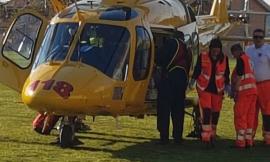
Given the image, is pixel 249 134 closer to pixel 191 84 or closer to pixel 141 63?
pixel 191 84

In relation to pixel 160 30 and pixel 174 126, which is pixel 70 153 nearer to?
pixel 174 126

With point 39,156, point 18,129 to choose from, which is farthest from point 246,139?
point 18,129

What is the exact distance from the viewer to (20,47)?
480 inches

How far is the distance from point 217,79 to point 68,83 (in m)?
2.56

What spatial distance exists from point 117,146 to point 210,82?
6.08ft

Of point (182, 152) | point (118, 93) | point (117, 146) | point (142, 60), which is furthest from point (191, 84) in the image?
point (118, 93)

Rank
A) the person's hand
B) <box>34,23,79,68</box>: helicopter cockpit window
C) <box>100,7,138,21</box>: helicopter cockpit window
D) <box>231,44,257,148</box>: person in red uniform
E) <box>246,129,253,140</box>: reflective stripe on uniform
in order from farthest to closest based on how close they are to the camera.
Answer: the person's hand < <box>246,129,253,140</box>: reflective stripe on uniform < <box>231,44,257,148</box>: person in red uniform < <box>100,7,138,21</box>: helicopter cockpit window < <box>34,23,79,68</box>: helicopter cockpit window

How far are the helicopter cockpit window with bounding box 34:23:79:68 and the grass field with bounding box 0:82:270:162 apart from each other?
1.42 m

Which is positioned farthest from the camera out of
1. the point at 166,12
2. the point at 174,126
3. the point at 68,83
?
the point at 166,12

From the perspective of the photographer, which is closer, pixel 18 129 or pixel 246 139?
pixel 246 139

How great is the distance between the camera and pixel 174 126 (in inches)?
455

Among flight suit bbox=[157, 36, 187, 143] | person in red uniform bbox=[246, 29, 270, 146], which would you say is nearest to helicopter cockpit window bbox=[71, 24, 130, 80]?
flight suit bbox=[157, 36, 187, 143]

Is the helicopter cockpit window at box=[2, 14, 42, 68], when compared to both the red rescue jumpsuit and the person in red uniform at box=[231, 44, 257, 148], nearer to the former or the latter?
the red rescue jumpsuit

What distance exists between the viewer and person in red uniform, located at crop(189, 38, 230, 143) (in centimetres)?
1114
